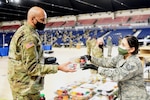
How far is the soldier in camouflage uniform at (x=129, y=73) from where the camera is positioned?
211 centimetres

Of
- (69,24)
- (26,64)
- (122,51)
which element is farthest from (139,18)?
(26,64)

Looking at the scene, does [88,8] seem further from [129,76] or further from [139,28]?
[129,76]

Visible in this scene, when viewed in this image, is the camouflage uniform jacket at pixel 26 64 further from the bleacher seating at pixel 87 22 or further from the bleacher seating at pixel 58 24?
the bleacher seating at pixel 58 24

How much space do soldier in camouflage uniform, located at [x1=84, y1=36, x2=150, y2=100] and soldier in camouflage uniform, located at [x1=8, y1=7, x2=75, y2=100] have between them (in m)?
0.45

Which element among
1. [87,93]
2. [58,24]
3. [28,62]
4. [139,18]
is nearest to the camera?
[28,62]

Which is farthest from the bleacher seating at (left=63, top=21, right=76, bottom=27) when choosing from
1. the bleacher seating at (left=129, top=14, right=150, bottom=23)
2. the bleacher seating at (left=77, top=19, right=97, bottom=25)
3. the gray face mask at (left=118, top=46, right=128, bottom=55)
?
the gray face mask at (left=118, top=46, right=128, bottom=55)

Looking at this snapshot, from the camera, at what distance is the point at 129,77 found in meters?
2.13

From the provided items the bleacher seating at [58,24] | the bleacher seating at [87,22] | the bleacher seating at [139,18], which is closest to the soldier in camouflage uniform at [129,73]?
the bleacher seating at [139,18]

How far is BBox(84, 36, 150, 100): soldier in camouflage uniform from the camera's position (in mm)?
2113

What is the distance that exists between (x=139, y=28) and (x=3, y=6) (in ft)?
53.7

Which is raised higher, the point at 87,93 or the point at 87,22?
the point at 87,22

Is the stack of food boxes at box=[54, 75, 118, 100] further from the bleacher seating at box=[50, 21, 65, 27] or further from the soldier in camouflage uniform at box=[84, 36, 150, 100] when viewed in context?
the bleacher seating at box=[50, 21, 65, 27]

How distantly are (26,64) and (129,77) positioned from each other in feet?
3.44

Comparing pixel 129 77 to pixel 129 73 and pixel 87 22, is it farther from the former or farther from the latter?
pixel 87 22
